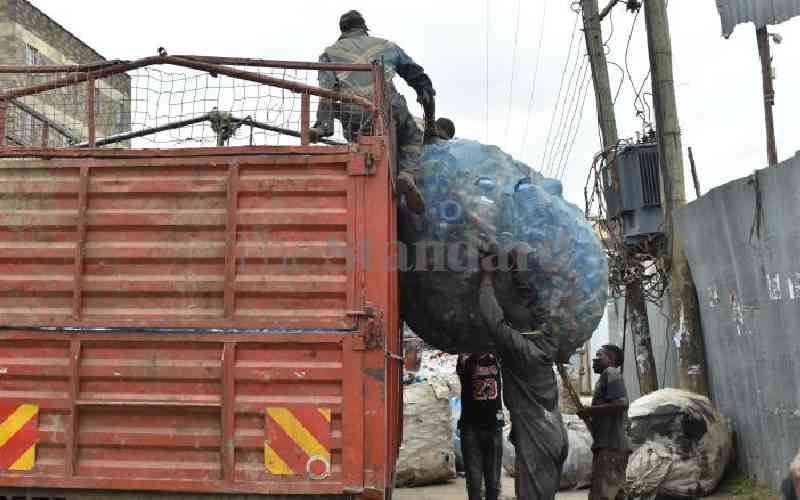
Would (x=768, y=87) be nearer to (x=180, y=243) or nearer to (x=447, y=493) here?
(x=447, y=493)

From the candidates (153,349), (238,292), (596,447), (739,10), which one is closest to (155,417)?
(153,349)

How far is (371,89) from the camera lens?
504 cm

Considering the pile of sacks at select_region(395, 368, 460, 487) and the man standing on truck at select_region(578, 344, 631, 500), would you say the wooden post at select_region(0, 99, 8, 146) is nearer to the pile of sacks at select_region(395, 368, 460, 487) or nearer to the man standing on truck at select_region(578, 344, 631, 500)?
the man standing on truck at select_region(578, 344, 631, 500)

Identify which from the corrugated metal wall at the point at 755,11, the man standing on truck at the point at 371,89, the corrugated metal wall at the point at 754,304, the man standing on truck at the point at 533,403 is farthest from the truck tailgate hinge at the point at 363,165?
the corrugated metal wall at the point at 755,11

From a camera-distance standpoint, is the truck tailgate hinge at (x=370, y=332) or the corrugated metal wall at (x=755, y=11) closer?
the truck tailgate hinge at (x=370, y=332)

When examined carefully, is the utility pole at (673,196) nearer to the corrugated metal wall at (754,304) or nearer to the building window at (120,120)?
the corrugated metal wall at (754,304)

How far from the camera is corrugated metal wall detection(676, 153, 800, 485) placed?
6.93 m

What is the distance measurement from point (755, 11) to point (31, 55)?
2651 cm

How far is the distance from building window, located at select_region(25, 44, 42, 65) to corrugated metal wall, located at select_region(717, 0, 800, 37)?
25588mm

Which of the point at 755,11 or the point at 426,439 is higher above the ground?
the point at 755,11

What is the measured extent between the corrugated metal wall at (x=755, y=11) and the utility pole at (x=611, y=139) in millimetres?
2415

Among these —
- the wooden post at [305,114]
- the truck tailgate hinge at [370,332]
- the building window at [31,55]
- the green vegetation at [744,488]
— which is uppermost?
the building window at [31,55]

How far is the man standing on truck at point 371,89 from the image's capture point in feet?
16.3

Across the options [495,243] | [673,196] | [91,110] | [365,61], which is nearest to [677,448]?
[673,196]
